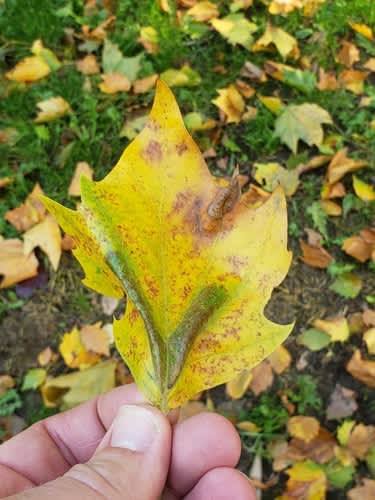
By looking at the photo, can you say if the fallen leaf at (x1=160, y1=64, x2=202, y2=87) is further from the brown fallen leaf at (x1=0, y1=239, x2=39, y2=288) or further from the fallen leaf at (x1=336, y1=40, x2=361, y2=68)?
the brown fallen leaf at (x1=0, y1=239, x2=39, y2=288)

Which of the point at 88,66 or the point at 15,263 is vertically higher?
the point at 88,66

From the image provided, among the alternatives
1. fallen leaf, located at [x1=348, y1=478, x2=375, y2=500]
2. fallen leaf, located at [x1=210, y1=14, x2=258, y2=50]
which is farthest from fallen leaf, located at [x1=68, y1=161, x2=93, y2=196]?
fallen leaf, located at [x1=348, y1=478, x2=375, y2=500]

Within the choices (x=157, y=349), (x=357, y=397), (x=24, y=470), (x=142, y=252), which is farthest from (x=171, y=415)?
(x=357, y=397)

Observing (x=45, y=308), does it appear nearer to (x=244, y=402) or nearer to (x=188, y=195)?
(x=244, y=402)

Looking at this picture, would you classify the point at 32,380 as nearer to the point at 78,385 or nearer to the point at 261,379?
the point at 78,385

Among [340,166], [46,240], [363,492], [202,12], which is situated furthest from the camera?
[202,12]

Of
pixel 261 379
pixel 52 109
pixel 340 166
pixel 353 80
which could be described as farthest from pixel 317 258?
pixel 52 109
